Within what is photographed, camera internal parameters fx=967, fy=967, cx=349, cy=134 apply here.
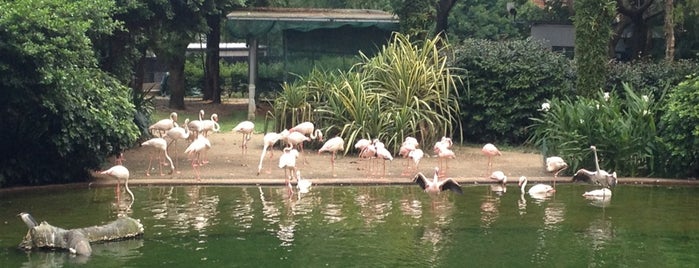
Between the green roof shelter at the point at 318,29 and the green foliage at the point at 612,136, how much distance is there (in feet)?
34.4

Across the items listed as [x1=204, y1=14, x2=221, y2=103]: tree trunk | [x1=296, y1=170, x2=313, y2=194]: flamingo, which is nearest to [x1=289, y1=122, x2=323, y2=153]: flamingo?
[x1=296, y1=170, x2=313, y2=194]: flamingo

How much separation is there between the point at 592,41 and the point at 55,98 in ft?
31.0

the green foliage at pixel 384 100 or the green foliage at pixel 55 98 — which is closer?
the green foliage at pixel 55 98

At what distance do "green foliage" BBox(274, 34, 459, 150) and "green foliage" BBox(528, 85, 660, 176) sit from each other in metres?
2.68

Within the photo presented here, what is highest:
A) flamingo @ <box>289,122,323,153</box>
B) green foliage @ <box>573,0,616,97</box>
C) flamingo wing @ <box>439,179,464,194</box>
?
green foliage @ <box>573,0,616,97</box>

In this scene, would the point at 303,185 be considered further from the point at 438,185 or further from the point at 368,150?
the point at 368,150

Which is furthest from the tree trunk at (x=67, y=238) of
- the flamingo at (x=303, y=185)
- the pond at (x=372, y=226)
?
the flamingo at (x=303, y=185)

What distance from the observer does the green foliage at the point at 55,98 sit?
37.6ft

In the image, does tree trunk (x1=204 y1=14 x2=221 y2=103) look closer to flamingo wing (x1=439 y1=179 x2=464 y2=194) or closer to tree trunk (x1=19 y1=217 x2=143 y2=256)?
flamingo wing (x1=439 y1=179 x2=464 y2=194)

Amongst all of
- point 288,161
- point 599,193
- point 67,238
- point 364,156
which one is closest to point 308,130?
point 364,156

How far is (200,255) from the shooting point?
335 inches

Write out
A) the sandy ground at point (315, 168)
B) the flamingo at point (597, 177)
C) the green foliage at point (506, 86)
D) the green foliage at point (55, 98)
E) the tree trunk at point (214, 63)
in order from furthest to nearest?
the tree trunk at point (214, 63), the green foliage at point (506, 86), the sandy ground at point (315, 168), the flamingo at point (597, 177), the green foliage at point (55, 98)

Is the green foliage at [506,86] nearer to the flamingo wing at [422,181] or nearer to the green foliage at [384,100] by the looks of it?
the green foliage at [384,100]

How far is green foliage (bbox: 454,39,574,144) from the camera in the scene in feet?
60.8
